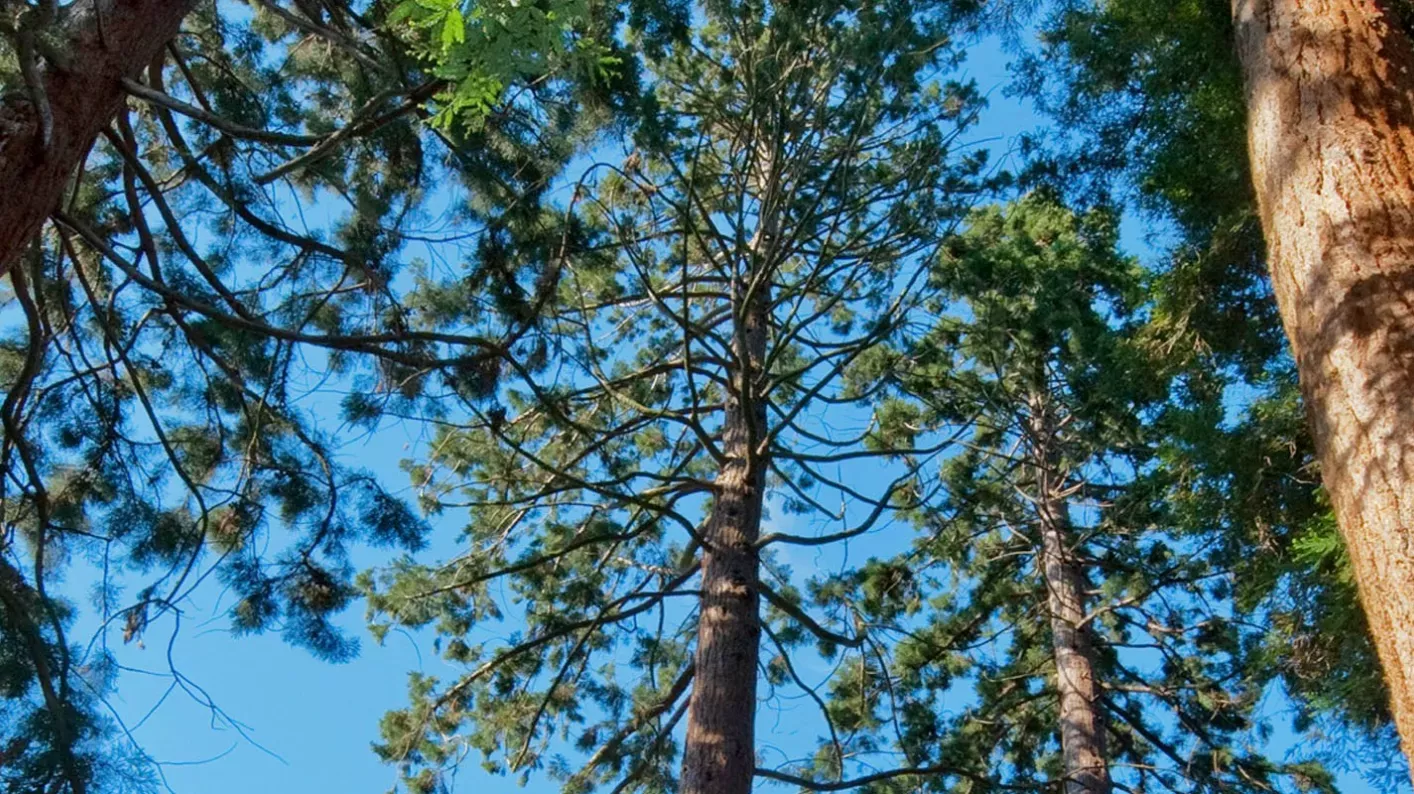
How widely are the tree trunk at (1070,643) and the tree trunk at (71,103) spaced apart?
5.71 m

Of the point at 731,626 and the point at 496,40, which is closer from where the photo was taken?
the point at 496,40

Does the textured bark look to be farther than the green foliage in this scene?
Yes

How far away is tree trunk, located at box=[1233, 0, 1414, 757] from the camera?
7.89ft

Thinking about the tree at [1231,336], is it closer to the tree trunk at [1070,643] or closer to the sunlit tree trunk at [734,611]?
the sunlit tree trunk at [734,611]

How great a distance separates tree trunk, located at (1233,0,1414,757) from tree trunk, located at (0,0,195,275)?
11.4ft

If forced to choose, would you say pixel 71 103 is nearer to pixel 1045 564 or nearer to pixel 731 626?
pixel 731 626

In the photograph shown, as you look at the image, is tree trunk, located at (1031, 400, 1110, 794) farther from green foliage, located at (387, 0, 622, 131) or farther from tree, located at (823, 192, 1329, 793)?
green foliage, located at (387, 0, 622, 131)

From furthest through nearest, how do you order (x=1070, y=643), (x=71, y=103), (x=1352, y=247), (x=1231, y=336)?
(x=1070, y=643) < (x=1231, y=336) < (x=71, y=103) < (x=1352, y=247)

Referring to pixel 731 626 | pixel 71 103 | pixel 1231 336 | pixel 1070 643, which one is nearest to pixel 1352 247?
pixel 1231 336

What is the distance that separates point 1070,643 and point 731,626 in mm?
4446

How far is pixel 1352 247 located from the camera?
9.39ft

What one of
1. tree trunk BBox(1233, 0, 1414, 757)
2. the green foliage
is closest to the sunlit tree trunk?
the green foliage

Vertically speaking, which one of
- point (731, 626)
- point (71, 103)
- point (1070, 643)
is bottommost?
point (731, 626)

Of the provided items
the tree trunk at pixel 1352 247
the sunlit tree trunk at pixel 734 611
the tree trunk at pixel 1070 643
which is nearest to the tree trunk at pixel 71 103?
the sunlit tree trunk at pixel 734 611
